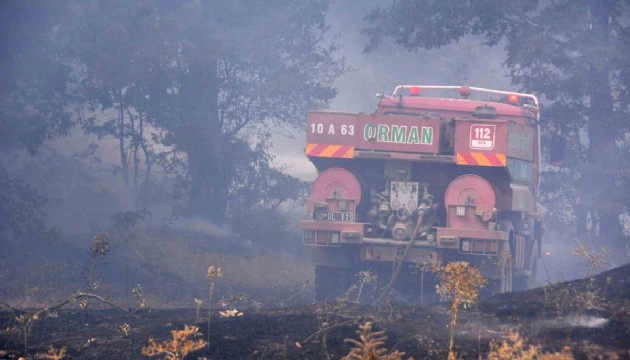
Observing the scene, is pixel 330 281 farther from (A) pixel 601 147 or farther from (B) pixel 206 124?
(A) pixel 601 147

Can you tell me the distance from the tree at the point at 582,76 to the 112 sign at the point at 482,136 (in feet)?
23.1

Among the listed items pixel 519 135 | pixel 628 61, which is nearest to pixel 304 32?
pixel 628 61

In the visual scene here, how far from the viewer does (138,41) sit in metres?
15.3

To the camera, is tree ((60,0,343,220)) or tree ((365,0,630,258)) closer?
tree ((60,0,343,220))

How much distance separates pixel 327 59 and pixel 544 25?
5175 mm

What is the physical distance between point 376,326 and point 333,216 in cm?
376

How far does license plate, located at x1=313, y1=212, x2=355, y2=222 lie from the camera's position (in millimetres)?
9430

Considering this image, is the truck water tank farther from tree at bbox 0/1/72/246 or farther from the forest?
tree at bbox 0/1/72/246

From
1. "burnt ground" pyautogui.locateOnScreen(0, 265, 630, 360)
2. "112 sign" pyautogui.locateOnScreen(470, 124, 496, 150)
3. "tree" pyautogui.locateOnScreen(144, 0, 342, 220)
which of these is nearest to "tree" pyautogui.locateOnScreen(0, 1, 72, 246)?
"tree" pyautogui.locateOnScreen(144, 0, 342, 220)

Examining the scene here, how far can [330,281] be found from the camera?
996cm

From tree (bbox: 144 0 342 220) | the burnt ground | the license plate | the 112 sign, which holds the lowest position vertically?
the burnt ground

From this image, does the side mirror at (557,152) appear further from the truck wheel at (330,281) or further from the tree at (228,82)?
the tree at (228,82)

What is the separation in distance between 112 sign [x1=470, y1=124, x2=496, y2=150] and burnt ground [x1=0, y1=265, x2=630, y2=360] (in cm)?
237

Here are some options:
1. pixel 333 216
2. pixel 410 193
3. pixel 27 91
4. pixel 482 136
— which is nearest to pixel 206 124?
pixel 27 91
